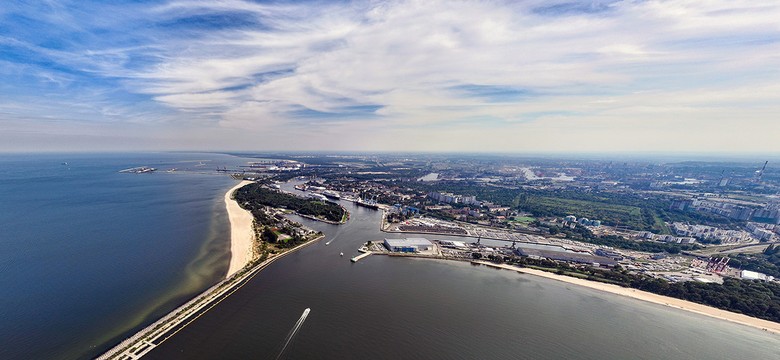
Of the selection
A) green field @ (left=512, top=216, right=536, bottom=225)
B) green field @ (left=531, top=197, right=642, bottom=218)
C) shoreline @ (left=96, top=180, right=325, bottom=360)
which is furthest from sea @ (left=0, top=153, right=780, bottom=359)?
green field @ (left=531, top=197, right=642, bottom=218)

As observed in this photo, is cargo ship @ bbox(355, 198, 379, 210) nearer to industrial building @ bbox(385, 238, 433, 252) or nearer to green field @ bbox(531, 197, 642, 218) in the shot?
industrial building @ bbox(385, 238, 433, 252)

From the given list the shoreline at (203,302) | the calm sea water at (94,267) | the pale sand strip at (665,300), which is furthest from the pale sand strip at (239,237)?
the pale sand strip at (665,300)

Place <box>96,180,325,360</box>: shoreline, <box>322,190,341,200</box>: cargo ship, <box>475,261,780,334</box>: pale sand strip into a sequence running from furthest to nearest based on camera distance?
<box>322,190,341,200</box>: cargo ship
<box>475,261,780,334</box>: pale sand strip
<box>96,180,325,360</box>: shoreline

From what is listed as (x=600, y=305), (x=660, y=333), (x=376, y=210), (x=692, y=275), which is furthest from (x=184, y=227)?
(x=692, y=275)

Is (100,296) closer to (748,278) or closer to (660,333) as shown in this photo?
(660,333)

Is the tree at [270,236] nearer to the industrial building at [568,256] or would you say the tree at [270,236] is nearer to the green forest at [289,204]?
the green forest at [289,204]

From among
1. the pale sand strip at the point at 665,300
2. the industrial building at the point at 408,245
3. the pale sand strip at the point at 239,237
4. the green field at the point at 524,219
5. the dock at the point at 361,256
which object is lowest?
the pale sand strip at the point at 665,300

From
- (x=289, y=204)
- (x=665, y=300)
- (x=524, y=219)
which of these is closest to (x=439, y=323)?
(x=665, y=300)
